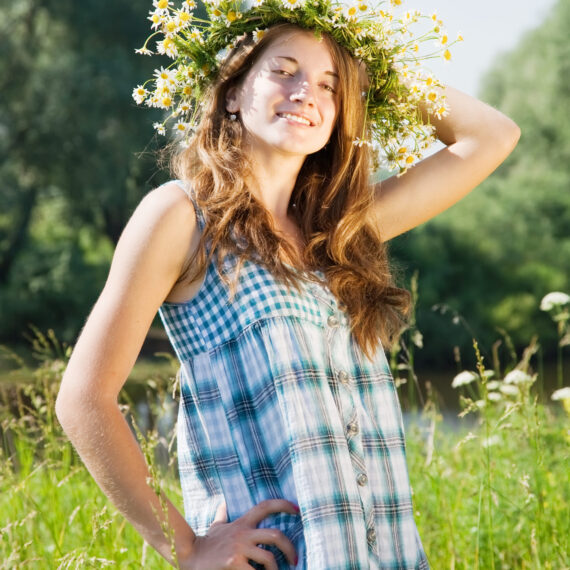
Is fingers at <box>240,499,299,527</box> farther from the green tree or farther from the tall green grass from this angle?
the green tree

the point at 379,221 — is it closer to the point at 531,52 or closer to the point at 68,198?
the point at 68,198

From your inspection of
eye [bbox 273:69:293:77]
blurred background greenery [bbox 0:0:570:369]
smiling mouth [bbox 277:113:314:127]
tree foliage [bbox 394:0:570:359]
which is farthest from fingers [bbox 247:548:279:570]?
tree foliage [bbox 394:0:570:359]

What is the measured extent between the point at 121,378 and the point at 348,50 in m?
0.91

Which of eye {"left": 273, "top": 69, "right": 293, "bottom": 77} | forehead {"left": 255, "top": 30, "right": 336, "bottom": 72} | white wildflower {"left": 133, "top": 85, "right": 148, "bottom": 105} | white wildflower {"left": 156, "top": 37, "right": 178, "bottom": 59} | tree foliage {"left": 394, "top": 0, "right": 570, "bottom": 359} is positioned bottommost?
tree foliage {"left": 394, "top": 0, "right": 570, "bottom": 359}

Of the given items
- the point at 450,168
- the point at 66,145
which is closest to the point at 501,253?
the point at 66,145

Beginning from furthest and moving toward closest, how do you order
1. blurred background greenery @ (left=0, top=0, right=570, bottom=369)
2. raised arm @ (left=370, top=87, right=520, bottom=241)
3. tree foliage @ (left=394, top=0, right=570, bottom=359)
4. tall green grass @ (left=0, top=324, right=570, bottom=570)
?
tree foliage @ (left=394, top=0, right=570, bottom=359) → blurred background greenery @ (left=0, top=0, right=570, bottom=369) → tall green grass @ (left=0, top=324, right=570, bottom=570) → raised arm @ (left=370, top=87, right=520, bottom=241)

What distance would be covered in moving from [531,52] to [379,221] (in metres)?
17.9

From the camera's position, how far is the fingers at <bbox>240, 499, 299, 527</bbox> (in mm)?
1413

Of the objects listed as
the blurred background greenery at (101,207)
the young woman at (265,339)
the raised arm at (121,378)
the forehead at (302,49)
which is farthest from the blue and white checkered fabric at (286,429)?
the blurred background greenery at (101,207)

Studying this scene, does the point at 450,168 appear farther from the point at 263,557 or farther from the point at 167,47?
the point at 263,557

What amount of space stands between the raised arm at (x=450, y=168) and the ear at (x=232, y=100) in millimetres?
408

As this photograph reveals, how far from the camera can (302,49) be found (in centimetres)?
173

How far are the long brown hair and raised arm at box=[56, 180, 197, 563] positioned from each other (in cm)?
11

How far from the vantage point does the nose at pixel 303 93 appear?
1.67 m
